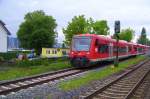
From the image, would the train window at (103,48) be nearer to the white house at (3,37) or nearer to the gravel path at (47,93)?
the gravel path at (47,93)

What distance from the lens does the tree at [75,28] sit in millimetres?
59000

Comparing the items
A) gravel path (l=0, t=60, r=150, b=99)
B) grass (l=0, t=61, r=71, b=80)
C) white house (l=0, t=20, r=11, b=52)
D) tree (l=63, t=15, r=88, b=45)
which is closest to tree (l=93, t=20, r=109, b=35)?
tree (l=63, t=15, r=88, b=45)

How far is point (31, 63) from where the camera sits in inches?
Result: 1401

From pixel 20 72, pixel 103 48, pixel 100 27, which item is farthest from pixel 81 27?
pixel 20 72

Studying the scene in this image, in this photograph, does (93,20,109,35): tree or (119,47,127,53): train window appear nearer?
(119,47,127,53): train window

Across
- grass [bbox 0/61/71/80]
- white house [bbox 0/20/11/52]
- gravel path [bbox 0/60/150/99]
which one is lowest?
gravel path [bbox 0/60/150/99]

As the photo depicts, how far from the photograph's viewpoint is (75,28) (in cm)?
5991

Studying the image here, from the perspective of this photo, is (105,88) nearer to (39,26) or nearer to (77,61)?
(77,61)

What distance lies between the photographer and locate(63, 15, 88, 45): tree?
59.0 meters

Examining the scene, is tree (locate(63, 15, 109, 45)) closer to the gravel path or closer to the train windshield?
the train windshield

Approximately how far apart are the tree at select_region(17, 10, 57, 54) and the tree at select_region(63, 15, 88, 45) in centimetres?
2421

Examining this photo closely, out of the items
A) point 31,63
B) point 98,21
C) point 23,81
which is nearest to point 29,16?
point 98,21

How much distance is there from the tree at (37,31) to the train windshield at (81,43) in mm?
53071

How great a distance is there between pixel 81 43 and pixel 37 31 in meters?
55.4
